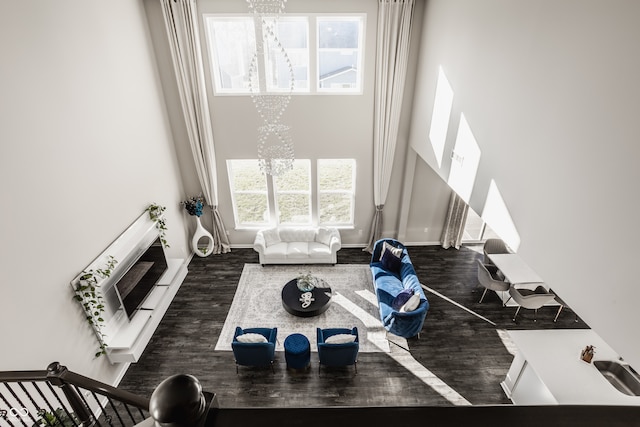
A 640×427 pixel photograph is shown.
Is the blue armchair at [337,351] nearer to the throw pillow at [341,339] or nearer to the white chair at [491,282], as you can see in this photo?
the throw pillow at [341,339]

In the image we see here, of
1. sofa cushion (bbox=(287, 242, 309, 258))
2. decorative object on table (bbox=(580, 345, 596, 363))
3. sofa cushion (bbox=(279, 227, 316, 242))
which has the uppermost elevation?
decorative object on table (bbox=(580, 345, 596, 363))

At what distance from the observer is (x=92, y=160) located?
4898 millimetres

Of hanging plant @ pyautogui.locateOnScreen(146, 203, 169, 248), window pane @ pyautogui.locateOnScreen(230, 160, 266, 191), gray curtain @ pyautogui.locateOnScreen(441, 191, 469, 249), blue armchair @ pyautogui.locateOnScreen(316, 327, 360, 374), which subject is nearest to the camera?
blue armchair @ pyautogui.locateOnScreen(316, 327, 360, 374)

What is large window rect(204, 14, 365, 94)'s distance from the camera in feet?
21.9

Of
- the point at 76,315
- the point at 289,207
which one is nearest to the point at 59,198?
the point at 76,315

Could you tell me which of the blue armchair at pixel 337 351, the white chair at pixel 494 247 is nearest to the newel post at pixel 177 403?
the blue armchair at pixel 337 351

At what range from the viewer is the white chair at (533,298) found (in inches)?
238

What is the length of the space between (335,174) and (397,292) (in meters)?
3.05

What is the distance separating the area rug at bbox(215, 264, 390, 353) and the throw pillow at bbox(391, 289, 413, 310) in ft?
1.75

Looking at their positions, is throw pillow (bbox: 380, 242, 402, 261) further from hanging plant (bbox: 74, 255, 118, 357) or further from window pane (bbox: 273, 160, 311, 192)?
hanging plant (bbox: 74, 255, 118, 357)

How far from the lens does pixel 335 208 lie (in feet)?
27.6

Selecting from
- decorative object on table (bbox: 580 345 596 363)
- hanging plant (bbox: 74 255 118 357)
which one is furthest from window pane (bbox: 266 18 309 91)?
decorative object on table (bbox: 580 345 596 363)

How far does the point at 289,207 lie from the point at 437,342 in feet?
14.4

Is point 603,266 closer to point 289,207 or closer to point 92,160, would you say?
point 92,160
